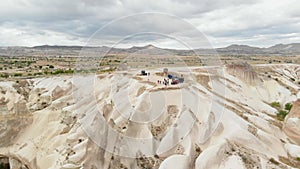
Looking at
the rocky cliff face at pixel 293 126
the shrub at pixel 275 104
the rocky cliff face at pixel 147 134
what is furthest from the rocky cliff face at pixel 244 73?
the rocky cliff face at pixel 293 126

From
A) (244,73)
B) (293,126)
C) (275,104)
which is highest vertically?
(244,73)

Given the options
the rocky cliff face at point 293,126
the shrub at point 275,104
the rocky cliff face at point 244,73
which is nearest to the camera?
the rocky cliff face at point 293,126

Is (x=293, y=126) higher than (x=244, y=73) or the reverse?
the reverse

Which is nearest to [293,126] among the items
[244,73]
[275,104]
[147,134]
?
[147,134]

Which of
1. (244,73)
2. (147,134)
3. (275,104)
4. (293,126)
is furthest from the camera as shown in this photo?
(244,73)

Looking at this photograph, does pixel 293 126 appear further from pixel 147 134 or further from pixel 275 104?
pixel 275 104

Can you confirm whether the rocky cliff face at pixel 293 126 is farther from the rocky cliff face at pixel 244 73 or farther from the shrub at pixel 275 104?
the rocky cliff face at pixel 244 73

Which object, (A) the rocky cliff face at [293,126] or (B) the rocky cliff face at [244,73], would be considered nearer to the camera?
(A) the rocky cliff face at [293,126]

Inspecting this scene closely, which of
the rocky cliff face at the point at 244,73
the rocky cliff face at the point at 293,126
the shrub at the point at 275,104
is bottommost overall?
the shrub at the point at 275,104

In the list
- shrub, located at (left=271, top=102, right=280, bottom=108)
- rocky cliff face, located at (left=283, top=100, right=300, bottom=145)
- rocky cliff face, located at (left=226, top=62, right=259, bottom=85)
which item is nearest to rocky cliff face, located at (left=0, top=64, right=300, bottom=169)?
rocky cliff face, located at (left=283, top=100, right=300, bottom=145)

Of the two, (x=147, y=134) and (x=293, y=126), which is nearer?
(x=147, y=134)

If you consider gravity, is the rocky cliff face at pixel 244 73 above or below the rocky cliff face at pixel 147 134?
above

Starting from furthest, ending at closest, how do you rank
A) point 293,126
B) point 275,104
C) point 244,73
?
point 244,73 → point 275,104 → point 293,126

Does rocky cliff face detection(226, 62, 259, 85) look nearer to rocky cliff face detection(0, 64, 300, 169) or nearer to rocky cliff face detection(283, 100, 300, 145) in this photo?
rocky cliff face detection(0, 64, 300, 169)
